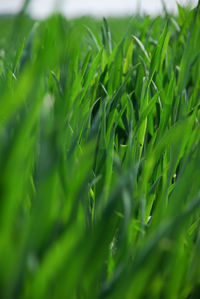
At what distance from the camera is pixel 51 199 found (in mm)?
321

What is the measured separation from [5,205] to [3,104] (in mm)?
91

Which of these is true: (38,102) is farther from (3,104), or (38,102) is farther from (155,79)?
(155,79)

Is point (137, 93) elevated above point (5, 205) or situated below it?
below

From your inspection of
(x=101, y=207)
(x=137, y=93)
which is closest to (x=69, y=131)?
(x=101, y=207)

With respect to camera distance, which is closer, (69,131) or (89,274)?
(89,274)

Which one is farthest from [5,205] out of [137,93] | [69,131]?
[137,93]

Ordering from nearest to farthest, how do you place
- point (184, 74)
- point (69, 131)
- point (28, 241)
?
1. point (28, 241)
2. point (69, 131)
3. point (184, 74)

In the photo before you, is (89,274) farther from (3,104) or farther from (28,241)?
(3,104)

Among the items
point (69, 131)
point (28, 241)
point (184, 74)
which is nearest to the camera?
point (28, 241)

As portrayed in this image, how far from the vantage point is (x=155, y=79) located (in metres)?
0.96

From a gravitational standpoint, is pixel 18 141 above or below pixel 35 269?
above

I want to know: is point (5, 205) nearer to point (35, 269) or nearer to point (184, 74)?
point (35, 269)

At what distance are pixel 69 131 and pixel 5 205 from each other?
30 centimetres

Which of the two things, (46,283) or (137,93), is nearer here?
(46,283)
